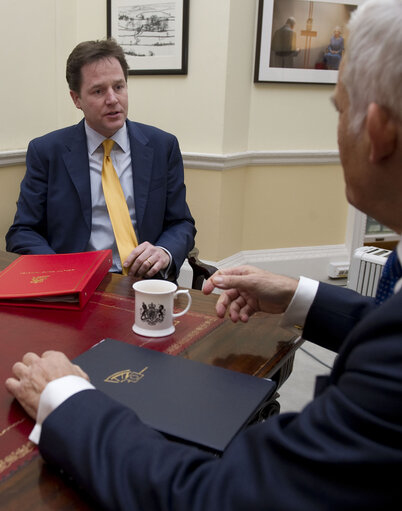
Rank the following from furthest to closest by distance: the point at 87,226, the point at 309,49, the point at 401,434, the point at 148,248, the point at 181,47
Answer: the point at 309,49 → the point at 181,47 → the point at 87,226 → the point at 148,248 → the point at 401,434

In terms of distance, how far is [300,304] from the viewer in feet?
3.98

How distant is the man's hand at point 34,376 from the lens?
2.77 feet

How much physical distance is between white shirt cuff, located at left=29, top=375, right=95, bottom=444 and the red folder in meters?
0.53

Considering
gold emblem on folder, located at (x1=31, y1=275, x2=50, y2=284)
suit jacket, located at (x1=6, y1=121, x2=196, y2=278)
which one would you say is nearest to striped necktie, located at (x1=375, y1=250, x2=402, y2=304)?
gold emblem on folder, located at (x1=31, y1=275, x2=50, y2=284)

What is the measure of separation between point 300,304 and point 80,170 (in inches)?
50.7

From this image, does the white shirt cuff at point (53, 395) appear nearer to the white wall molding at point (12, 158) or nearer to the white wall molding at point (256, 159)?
the white wall molding at point (12, 158)

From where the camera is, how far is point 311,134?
12.6ft

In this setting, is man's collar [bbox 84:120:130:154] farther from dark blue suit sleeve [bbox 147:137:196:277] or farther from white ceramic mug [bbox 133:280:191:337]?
white ceramic mug [bbox 133:280:191:337]

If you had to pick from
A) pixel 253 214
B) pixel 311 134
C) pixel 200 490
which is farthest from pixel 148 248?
pixel 311 134

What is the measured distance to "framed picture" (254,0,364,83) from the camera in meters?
3.50

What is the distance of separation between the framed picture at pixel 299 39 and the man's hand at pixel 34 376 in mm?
3082

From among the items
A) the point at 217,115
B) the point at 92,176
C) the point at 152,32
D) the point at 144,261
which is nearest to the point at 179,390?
the point at 144,261

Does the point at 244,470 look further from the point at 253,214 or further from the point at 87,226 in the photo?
the point at 253,214

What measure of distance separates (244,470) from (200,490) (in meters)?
0.06
